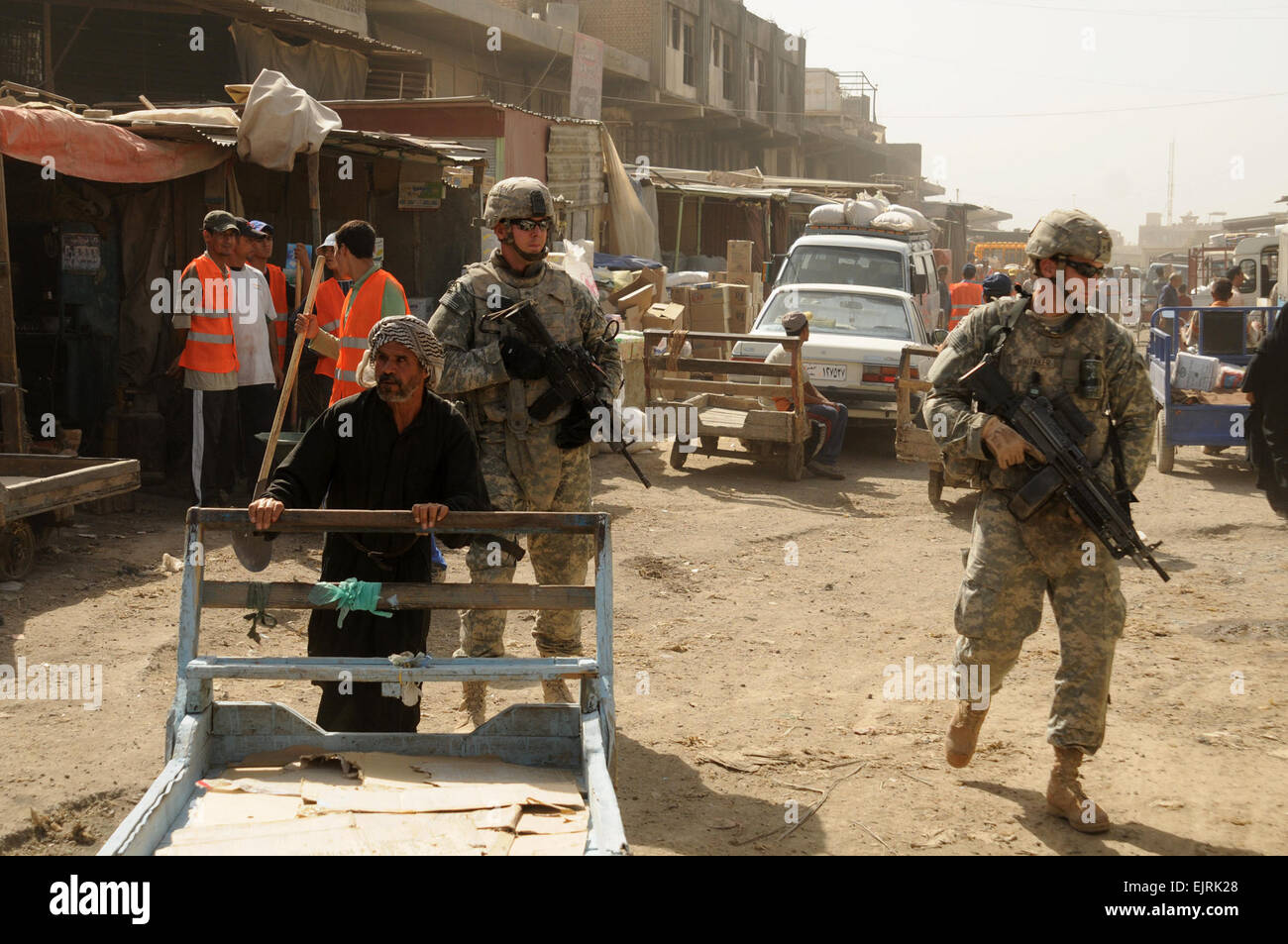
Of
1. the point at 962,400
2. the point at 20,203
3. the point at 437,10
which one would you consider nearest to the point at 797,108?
the point at 437,10

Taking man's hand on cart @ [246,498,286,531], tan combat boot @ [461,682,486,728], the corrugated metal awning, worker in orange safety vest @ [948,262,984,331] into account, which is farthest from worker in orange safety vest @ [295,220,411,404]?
worker in orange safety vest @ [948,262,984,331]

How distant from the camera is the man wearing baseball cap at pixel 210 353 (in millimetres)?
8281

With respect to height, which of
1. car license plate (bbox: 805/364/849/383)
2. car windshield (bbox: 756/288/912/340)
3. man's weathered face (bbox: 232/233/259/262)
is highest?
man's weathered face (bbox: 232/233/259/262)

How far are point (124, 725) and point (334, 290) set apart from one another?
3.33 metres

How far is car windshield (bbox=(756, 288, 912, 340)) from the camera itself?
12977 mm

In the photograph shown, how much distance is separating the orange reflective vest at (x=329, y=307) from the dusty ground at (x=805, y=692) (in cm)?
119

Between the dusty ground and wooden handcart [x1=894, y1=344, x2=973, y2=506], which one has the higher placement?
wooden handcart [x1=894, y1=344, x2=973, y2=506]

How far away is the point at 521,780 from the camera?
3.39 metres

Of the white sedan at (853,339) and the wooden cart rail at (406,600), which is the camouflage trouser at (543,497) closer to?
the wooden cart rail at (406,600)

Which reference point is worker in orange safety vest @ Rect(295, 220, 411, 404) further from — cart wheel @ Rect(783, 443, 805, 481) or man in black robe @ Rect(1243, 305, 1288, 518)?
man in black robe @ Rect(1243, 305, 1288, 518)

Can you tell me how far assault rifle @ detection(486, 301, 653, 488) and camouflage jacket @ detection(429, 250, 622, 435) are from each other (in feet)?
0.12

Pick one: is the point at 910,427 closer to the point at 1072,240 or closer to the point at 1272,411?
the point at 1272,411

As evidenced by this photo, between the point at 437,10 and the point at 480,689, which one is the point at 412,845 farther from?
the point at 437,10

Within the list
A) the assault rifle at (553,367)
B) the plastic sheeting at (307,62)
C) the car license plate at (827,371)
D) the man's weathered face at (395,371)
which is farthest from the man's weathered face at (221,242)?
the plastic sheeting at (307,62)
